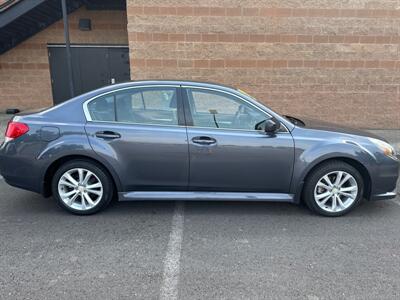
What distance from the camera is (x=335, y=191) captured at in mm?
3816

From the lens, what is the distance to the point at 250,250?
10.3 ft

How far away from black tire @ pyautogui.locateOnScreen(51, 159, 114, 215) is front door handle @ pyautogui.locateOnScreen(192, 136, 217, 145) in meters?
1.08

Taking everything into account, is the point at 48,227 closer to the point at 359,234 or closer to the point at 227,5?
the point at 359,234

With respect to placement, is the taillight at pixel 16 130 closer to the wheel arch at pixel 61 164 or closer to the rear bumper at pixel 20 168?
the rear bumper at pixel 20 168

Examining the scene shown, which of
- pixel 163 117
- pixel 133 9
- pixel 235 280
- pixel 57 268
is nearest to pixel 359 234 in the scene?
pixel 235 280

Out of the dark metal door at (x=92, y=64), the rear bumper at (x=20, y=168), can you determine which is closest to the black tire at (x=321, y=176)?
the rear bumper at (x=20, y=168)

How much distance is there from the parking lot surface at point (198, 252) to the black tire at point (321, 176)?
12 cm

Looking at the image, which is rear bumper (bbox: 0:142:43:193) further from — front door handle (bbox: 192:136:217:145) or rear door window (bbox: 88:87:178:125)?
front door handle (bbox: 192:136:217:145)

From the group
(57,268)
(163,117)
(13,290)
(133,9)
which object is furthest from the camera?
(133,9)

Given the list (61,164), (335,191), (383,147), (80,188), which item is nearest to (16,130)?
(61,164)

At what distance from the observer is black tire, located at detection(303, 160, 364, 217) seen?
376 cm

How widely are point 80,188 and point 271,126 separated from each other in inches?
89.0

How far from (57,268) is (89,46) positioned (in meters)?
7.95

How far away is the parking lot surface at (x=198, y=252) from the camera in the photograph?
2.59 metres
